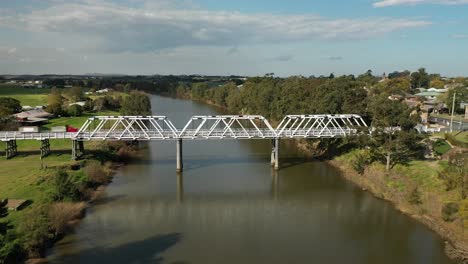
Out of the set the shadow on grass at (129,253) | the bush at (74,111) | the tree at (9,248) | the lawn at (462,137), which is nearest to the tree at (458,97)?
the lawn at (462,137)

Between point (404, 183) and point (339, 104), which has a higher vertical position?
point (339, 104)

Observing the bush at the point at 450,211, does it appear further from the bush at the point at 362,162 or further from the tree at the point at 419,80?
the tree at the point at 419,80

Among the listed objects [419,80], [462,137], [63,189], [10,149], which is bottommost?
[63,189]

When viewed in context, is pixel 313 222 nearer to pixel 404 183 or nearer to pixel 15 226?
pixel 404 183

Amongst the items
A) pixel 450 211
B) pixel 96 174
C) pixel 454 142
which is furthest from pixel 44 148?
pixel 454 142

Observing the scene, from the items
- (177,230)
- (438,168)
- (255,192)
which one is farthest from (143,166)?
(438,168)

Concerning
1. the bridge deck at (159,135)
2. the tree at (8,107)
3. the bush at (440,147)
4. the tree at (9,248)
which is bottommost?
the tree at (9,248)

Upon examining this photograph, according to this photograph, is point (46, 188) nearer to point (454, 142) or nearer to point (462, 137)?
point (454, 142)
